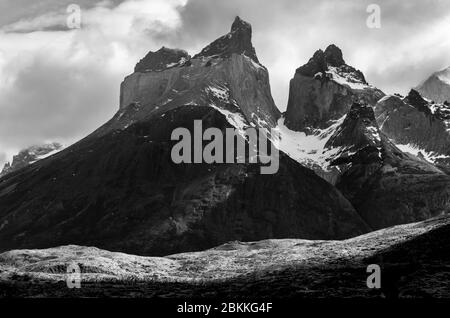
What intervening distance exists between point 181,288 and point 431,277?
28402 mm

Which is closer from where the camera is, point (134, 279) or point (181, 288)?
point (181, 288)

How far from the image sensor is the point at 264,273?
110375mm

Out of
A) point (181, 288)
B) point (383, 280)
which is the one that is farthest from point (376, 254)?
point (181, 288)

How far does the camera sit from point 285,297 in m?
87.1

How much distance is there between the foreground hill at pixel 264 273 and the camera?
3622 inches

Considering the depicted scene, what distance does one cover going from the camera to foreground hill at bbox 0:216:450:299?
92000 millimetres
